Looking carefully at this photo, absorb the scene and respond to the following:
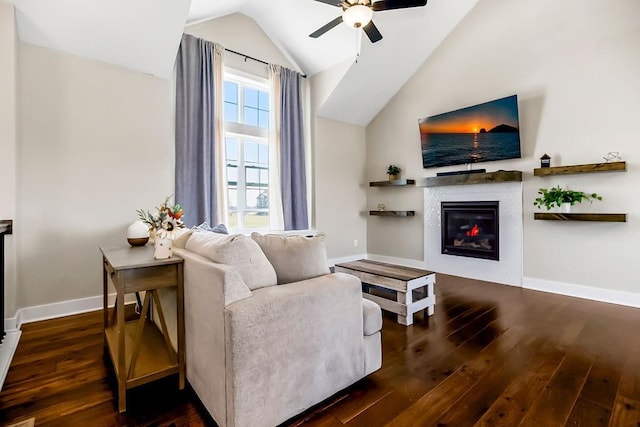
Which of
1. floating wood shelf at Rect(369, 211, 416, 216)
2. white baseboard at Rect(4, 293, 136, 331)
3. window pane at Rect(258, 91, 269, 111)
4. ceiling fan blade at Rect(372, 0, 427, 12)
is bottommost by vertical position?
white baseboard at Rect(4, 293, 136, 331)

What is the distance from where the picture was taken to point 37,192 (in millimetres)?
3070

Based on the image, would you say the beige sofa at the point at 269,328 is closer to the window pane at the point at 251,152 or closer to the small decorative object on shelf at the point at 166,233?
the small decorative object on shelf at the point at 166,233

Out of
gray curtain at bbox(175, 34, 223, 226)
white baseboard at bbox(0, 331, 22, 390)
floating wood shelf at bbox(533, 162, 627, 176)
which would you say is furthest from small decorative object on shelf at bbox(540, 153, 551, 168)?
white baseboard at bbox(0, 331, 22, 390)

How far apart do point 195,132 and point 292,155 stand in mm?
1629

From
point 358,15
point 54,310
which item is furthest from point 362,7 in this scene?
point 54,310

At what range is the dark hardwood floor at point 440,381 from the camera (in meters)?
1.62

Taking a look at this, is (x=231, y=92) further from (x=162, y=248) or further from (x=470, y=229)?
(x=470, y=229)

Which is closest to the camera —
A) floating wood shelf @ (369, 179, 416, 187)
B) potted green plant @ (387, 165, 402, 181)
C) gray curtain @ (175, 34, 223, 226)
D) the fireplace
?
gray curtain @ (175, 34, 223, 226)

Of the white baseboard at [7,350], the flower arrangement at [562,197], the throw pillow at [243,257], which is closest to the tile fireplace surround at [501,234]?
the flower arrangement at [562,197]

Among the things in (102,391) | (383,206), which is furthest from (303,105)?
(102,391)

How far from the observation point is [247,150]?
493 cm

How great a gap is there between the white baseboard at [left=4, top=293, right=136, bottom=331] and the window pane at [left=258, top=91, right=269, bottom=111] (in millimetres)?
3425

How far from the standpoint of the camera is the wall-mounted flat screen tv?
13.6ft

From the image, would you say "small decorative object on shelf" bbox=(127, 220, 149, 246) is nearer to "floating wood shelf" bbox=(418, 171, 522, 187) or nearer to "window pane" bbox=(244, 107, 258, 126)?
"window pane" bbox=(244, 107, 258, 126)
